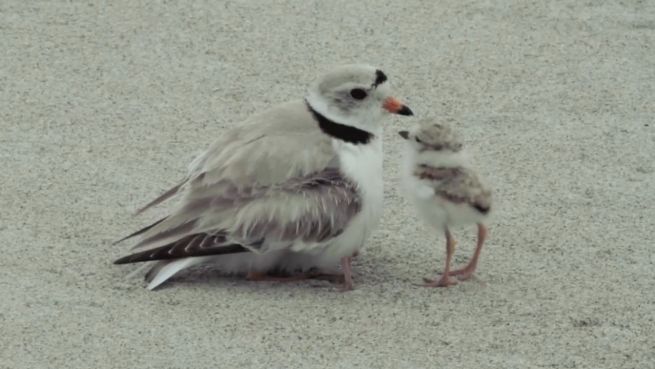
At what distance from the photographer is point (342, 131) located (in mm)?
4848

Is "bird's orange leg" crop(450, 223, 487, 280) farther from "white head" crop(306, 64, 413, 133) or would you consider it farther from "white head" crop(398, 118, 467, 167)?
"white head" crop(306, 64, 413, 133)

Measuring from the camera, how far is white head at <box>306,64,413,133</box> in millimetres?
4855

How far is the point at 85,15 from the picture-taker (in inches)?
269

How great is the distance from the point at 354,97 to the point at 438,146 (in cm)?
32

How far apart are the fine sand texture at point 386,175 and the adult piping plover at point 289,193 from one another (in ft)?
0.36

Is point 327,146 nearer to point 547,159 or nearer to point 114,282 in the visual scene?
point 114,282

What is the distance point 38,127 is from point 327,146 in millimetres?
1522

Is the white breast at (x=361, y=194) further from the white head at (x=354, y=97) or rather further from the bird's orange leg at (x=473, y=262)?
the bird's orange leg at (x=473, y=262)

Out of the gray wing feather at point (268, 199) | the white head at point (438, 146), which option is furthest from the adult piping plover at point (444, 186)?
the gray wing feather at point (268, 199)

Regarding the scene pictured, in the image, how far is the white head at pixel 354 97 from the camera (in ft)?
15.9

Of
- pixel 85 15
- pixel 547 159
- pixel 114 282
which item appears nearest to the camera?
pixel 114 282

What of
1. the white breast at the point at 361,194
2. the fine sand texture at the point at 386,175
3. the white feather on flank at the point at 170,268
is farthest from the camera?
the white breast at the point at 361,194

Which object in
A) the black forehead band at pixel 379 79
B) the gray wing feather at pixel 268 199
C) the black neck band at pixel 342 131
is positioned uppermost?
the black forehead band at pixel 379 79

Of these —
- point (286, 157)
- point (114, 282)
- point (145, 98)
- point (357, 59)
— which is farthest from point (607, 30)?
point (114, 282)
